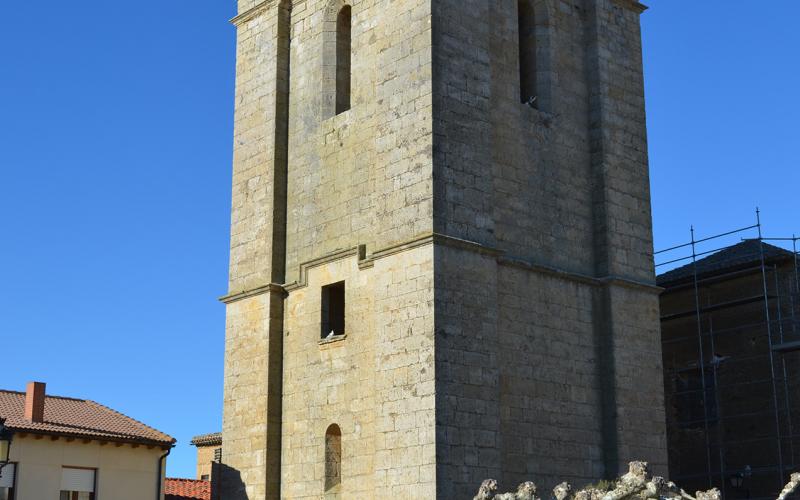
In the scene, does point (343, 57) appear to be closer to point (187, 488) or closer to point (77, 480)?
point (77, 480)

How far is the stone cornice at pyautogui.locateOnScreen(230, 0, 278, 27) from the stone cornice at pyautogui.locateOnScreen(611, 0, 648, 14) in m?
6.97

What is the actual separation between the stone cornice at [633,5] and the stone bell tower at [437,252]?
0.12 metres

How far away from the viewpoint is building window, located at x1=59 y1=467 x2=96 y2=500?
24172 mm

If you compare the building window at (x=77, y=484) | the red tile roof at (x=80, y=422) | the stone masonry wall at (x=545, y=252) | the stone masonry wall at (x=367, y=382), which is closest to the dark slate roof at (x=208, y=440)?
the red tile roof at (x=80, y=422)

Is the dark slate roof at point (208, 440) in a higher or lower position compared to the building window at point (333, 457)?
higher

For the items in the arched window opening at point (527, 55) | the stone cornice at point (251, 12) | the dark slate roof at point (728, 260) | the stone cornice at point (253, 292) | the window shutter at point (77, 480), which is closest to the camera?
the stone cornice at point (253, 292)

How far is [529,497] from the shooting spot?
17406 millimetres

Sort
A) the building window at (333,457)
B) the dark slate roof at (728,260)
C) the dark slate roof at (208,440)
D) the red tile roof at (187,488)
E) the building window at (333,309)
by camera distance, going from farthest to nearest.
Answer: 1. the dark slate roof at (208,440)
2. the red tile roof at (187,488)
3. the dark slate roof at (728,260)
4. the building window at (333,309)
5. the building window at (333,457)

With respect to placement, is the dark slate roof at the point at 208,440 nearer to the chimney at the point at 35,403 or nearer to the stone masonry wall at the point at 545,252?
the chimney at the point at 35,403

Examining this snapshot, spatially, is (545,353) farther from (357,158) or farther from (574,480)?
(357,158)

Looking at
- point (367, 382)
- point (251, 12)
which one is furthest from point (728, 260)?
point (251, 12)

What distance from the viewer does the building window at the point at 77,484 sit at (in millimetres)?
24172

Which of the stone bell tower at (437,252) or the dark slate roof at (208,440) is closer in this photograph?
the stone bell tower at (437,252)

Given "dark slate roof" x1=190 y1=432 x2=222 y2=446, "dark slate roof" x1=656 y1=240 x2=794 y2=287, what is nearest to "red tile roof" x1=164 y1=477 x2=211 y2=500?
"dark slate roof" x1=190 y1=432 x2=222 y2=446
